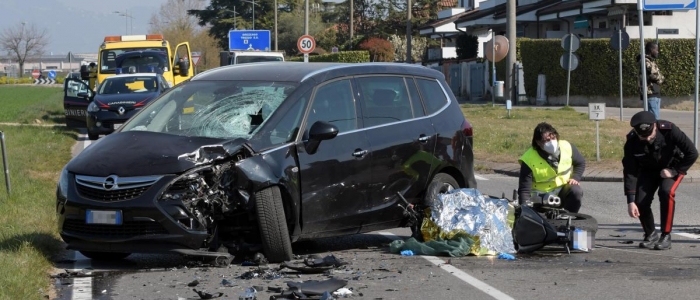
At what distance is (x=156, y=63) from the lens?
32000mm

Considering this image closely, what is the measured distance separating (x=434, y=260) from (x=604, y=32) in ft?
130

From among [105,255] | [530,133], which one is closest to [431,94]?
[105,255]

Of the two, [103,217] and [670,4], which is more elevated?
[670,4]

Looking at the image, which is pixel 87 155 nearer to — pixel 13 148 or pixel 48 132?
pixel 13 148

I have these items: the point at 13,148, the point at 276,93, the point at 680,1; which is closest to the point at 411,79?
the point at 276,93

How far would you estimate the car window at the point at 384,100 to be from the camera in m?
9.84

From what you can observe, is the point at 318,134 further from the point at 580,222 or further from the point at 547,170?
the point at 547,170

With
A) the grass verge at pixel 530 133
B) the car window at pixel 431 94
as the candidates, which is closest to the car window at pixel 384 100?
the car window at pixel 431 94

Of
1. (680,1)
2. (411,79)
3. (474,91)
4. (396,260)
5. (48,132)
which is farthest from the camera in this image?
(474,91)

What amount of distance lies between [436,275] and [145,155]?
2.50 meters

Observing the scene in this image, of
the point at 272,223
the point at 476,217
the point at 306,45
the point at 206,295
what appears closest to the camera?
the point at 206,295

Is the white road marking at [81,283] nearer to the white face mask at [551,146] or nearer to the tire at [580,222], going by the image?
the tire at [580,222]

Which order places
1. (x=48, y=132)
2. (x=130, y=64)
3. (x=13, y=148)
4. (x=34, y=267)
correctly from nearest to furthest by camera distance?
(x=34, y=267) → (x=13, y=148) → (x=48, y=132) → (x=130, y=64)

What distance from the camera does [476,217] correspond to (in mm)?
9539
